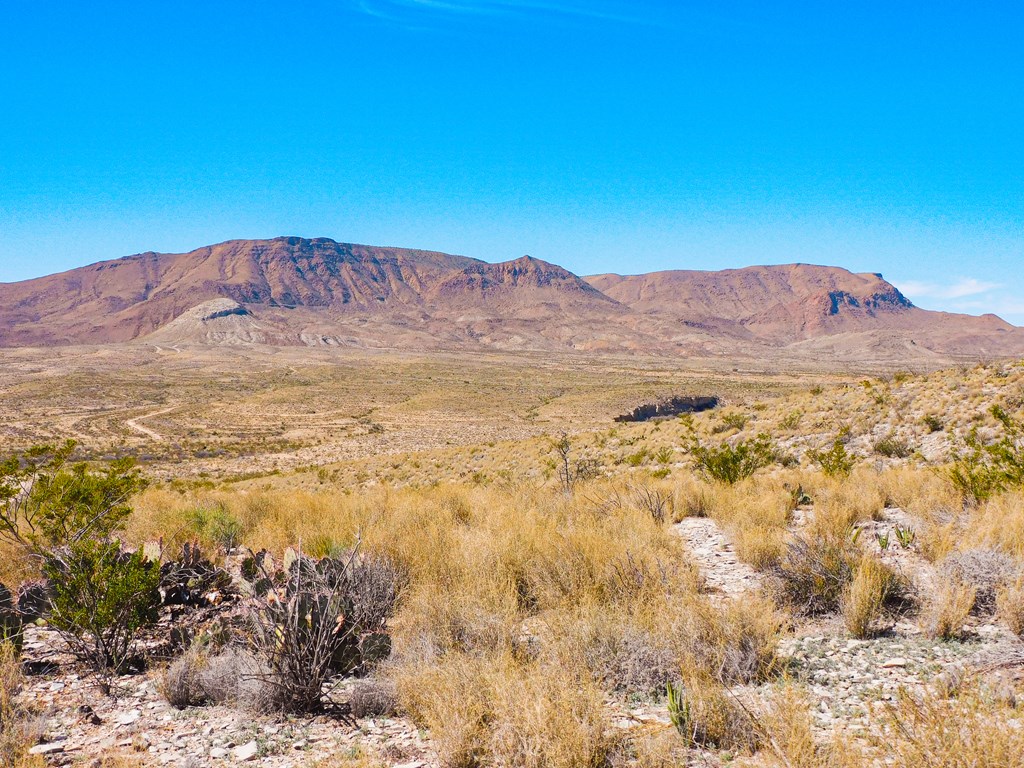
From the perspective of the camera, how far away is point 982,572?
4805mm

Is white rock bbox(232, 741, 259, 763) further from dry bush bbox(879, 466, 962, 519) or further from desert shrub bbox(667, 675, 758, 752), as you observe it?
dry bush bbox(879, 466, 962, 519)

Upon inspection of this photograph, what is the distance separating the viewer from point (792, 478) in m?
11.3

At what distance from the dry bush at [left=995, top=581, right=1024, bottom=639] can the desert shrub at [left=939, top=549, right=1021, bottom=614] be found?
134 millimetres

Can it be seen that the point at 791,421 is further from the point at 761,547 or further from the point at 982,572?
the point at 982,572

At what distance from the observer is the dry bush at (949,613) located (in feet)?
13.9

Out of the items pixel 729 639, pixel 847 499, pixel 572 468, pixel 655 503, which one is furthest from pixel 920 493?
pixel 572 468

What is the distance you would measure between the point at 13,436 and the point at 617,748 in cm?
5411

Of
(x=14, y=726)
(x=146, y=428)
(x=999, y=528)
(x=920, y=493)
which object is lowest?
(x=146, y=428)

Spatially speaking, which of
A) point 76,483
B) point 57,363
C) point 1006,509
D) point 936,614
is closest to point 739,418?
point 1006,509

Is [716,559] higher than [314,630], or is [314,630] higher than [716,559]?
[314,630]

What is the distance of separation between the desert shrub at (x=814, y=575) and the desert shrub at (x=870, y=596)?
19 cm

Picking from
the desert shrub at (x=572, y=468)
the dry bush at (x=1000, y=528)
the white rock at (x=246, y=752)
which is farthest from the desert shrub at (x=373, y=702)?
the desert shrub at (x=572, y=468)

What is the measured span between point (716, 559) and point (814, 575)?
1.58 meters

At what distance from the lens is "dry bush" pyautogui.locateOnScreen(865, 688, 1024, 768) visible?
8.18 ft
